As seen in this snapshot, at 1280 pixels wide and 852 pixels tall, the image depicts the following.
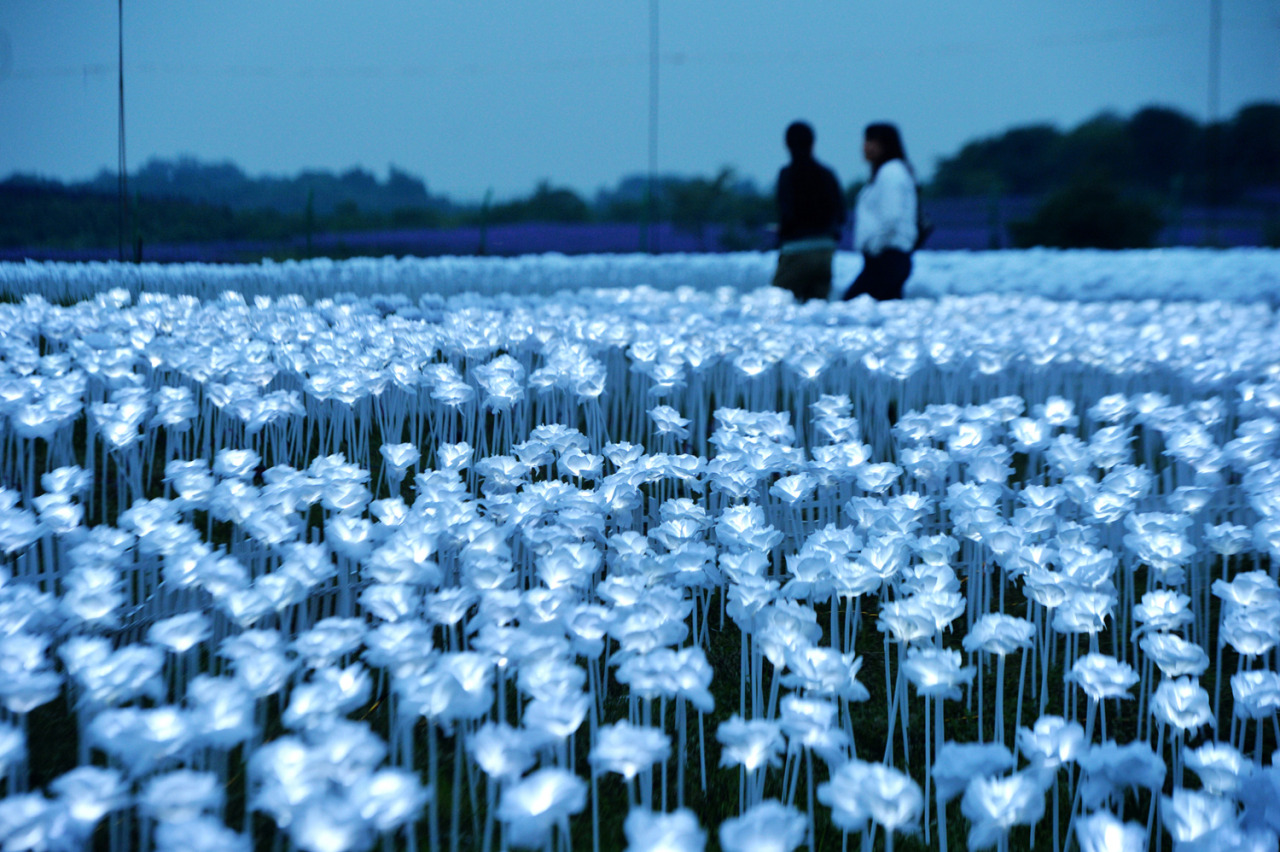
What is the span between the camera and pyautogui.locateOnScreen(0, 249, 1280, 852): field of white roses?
61.1 inches

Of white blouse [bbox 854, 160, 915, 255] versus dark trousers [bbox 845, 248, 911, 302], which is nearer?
white blouse [bbox 854, 160, 915, 255]

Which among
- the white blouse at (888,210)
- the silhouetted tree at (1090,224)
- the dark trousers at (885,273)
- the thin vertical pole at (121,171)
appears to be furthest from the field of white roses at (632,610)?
the silhouetted tree at (1090,224)

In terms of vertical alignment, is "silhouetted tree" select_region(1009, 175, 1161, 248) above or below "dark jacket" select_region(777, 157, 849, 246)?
above

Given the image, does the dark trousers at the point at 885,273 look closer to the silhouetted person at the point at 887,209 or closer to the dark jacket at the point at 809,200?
the silhouetted person at the point at 887,209

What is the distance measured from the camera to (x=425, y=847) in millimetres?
2098

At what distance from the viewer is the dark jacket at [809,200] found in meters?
7.91

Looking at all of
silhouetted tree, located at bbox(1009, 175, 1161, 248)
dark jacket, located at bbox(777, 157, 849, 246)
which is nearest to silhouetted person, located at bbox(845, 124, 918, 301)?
dark jacket, located at bbox(777, 157, 849, 246)

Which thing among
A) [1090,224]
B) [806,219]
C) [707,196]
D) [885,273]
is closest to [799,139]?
[806,219]

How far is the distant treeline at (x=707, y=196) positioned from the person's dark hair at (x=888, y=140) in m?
8.14

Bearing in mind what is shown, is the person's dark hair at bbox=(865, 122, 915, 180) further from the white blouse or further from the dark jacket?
the dark jacket

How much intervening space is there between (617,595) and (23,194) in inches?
463

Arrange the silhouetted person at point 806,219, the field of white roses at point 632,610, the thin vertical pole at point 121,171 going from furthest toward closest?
the thin vertical pole at point 121,171 < the silhouetted person at point 806,219 < the field of white roses at point 632,610

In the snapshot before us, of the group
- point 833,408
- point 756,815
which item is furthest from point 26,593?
point 833,408

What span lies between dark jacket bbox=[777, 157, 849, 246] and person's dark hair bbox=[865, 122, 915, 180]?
1.82ft
